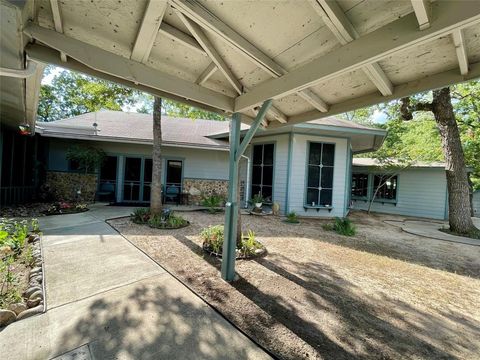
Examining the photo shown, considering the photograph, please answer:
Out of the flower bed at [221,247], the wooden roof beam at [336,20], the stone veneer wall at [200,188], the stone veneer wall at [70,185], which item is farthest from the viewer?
the stone veneer wall at [200,188]

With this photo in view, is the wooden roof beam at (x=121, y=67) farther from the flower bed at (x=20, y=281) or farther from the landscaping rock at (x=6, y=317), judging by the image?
the landscaping rock at (x=6, y=317)

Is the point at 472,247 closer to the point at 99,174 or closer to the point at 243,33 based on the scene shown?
the point at 243,33

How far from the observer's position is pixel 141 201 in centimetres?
1069

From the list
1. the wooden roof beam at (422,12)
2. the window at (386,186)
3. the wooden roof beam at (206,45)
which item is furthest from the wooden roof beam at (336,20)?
the window at (386,186)

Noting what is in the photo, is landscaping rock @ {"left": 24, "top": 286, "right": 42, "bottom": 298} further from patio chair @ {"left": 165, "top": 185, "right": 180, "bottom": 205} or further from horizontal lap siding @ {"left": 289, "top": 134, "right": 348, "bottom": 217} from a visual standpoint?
patio chair @ {"left": 165, "top": 185, "right": 180, "bottom": 205}

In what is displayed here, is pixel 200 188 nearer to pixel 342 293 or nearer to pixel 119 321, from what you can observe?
pixel 342 293

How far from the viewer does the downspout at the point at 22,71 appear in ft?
6.71

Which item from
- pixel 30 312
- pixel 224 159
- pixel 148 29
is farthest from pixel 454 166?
pixel 30 312

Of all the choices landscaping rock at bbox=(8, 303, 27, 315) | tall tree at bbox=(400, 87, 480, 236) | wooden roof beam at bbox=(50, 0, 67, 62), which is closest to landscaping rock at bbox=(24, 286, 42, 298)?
landscaping rock at bbox=(8, 303, 27, 315)

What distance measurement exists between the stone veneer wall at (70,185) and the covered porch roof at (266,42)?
9.04 meters

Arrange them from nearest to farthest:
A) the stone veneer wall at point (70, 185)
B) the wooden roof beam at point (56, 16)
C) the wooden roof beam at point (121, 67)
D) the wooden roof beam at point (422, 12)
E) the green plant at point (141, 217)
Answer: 1. the wooden roof beam at point (422, 12)
2. the wooden roof beam at point (56, 16)
3. the wooden roof beam at point (121, 67)
4. the green plant at point (141, 217)
5. the stone veneer wall at point (70, 185)

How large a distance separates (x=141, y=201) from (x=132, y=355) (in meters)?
9.43

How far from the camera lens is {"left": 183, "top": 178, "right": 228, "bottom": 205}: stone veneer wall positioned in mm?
11258

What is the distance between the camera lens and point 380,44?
172cm
